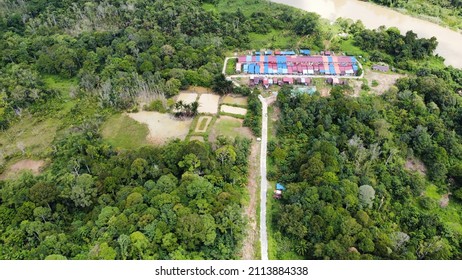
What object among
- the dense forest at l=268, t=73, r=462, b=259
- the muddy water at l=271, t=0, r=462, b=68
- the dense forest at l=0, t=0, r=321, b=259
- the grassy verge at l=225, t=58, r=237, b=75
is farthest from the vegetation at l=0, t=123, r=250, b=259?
the muddy water at l=271, t=0, r=462, b=68

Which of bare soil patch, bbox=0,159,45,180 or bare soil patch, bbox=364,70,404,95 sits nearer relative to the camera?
bare soil patch, bbox=0,159,45,180

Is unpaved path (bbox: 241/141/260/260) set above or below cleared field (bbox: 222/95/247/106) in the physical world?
below

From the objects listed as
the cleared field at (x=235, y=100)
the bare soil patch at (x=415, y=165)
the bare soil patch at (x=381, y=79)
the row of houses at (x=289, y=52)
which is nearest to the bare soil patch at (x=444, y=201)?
the bare soil patch at (x=415, y=165)

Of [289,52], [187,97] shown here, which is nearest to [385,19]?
[289,52]

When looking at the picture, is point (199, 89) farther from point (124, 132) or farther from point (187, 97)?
point (124, 132)

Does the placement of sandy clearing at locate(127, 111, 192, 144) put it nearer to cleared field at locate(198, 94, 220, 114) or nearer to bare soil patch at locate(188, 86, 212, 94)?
cleared field at locate(198, 94, 220, 114)

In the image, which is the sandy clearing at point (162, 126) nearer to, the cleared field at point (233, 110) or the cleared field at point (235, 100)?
the cleared field at point (233, 110)
